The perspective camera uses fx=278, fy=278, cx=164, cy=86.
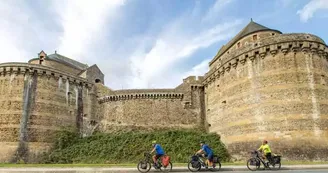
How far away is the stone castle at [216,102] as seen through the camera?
18844mm

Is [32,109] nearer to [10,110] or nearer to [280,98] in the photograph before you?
[10,110]

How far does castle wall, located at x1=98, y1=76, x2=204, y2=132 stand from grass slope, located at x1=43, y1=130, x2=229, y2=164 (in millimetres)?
2303

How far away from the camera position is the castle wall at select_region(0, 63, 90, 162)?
22.8 meters

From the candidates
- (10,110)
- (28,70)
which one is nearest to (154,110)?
(28,70)

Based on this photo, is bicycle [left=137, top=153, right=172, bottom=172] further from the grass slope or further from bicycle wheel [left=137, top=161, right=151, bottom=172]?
the grass slope

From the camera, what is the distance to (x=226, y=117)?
23.0 meters

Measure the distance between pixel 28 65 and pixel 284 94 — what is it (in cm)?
2137

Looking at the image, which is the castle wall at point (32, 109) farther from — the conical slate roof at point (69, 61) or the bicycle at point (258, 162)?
the bicycle at point (258, 162)

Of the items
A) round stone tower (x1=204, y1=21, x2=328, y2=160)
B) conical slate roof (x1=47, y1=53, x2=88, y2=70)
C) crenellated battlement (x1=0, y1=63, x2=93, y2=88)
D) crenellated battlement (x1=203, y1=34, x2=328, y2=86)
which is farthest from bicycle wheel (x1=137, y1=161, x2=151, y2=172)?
conical slate roof (x1=47, y1=53, x2=88, y2=70)

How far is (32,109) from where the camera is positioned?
23953mm

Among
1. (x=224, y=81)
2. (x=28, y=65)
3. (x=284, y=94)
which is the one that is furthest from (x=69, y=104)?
(x=284, y=94)

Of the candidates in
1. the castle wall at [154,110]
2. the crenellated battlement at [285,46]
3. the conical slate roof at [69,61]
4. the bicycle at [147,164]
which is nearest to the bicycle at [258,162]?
the bicycle at [147,164]

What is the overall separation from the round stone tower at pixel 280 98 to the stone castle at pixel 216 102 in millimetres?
62

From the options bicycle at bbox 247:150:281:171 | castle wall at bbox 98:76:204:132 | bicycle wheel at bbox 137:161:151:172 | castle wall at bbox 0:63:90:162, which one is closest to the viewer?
bicycle wheel at bbox 137:161:151:172
